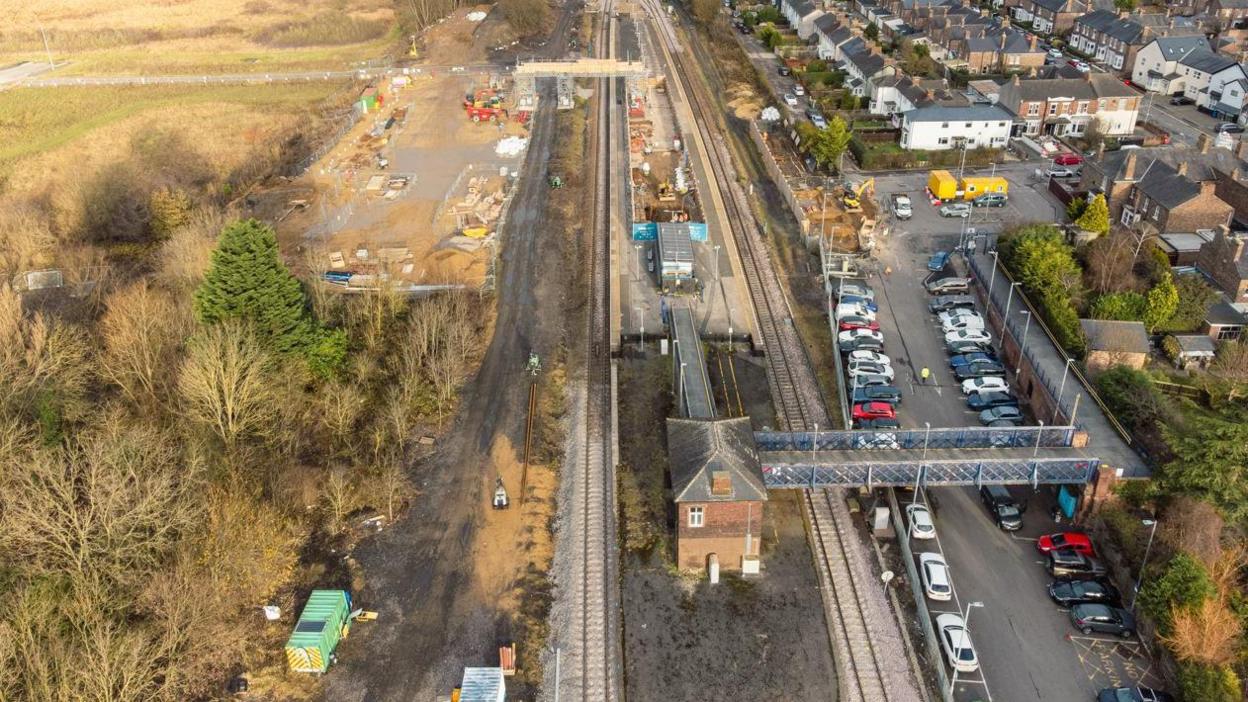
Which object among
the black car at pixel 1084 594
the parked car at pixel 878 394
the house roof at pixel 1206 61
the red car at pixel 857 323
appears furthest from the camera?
the house roof at pixel 1206 61

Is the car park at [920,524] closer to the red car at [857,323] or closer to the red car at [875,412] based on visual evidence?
the red car at [875,412]

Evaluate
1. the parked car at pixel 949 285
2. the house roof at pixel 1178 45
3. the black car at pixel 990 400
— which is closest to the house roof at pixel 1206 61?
the house roof at pixel 1178 45

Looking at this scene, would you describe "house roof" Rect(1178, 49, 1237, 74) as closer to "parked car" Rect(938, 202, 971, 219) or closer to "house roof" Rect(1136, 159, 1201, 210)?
"house roof" Rect(1136, 159, 1201, 210)

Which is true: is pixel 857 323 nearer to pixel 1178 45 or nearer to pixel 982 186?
pixel 982 186

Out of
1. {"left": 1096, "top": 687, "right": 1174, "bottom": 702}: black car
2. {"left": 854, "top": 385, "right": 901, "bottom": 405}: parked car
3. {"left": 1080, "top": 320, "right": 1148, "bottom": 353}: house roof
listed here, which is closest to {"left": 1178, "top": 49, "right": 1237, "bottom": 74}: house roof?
{"left": 1080, "top": 320, "right": 1148, "bottom": 353}: house roof

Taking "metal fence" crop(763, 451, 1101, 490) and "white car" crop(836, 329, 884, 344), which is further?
"white car" crop(836, 329, 884, 344)

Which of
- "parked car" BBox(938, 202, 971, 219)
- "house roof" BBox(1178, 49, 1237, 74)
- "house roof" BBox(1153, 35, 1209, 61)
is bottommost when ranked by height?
"parked car" BBox(938, 202, 971, 219)
